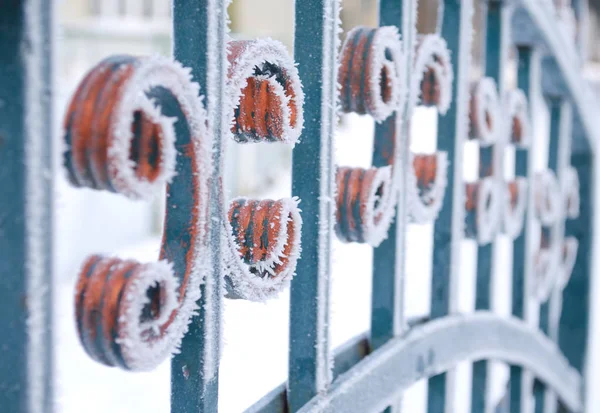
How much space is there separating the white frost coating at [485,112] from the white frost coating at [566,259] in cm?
52

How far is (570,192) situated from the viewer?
144 cm

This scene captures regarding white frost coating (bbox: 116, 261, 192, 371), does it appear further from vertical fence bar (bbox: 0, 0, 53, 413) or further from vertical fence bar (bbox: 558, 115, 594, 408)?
vertical fence bar (bbox: 558, 115, 594, 408)

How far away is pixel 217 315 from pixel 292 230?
10cm

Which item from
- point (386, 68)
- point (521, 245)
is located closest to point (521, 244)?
point (521, 245)

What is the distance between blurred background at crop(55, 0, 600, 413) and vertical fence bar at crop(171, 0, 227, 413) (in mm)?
86

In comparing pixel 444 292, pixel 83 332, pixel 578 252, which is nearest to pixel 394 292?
pixel 444 292

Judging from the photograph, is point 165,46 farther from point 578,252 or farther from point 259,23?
point 578,252

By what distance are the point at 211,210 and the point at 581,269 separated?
1218mm

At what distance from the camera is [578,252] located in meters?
1.55

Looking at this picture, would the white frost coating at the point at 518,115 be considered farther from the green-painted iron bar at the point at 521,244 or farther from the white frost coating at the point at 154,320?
the white frost coating at the point at 154,320

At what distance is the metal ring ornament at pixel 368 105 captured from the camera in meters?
0.71

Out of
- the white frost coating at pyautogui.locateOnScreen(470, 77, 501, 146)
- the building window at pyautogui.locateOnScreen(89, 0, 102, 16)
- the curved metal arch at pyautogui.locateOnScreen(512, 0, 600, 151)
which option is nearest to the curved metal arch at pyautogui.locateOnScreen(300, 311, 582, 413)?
the white frost coating at pyautogui.locateOnScreen(470, 77, 501, 146)

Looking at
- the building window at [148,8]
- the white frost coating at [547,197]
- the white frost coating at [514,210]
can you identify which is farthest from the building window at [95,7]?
the white frost coating at [514,210]

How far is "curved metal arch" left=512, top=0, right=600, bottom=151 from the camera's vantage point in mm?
1093
